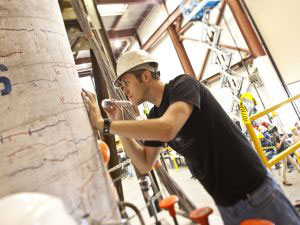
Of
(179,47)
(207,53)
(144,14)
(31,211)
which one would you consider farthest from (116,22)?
(31,211)

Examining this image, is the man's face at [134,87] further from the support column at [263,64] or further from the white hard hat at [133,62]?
the support column at [263,64]

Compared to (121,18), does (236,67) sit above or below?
below

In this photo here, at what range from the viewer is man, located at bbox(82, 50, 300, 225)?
1.43m

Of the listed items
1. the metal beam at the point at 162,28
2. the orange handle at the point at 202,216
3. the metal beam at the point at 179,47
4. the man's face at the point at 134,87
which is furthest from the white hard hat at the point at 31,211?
the metal beam at the point at 179,47

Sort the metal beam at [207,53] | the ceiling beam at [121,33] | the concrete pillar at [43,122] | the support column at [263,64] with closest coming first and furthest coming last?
the concrete pillar at [43,122] < the support column at [263,64] < the metal beam at [207,53] < the ceiling beam at [121,33]

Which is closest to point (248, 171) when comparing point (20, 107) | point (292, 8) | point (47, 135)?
point (47, 135)

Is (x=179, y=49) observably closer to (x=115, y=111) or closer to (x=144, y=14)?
(x=144, y=14)

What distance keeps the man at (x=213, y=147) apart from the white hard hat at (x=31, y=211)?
0.66m

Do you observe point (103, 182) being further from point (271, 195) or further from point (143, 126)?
point (271, 195)

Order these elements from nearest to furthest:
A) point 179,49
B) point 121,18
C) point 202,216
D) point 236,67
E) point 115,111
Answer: point 202,216 → point 115,111 → point 236,67 → point 179,49 → point 121,18

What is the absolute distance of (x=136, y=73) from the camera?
1.61 meters

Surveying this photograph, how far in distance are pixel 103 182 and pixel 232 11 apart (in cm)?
825

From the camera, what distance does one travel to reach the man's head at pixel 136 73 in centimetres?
157

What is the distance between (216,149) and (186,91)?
0.39 metres
